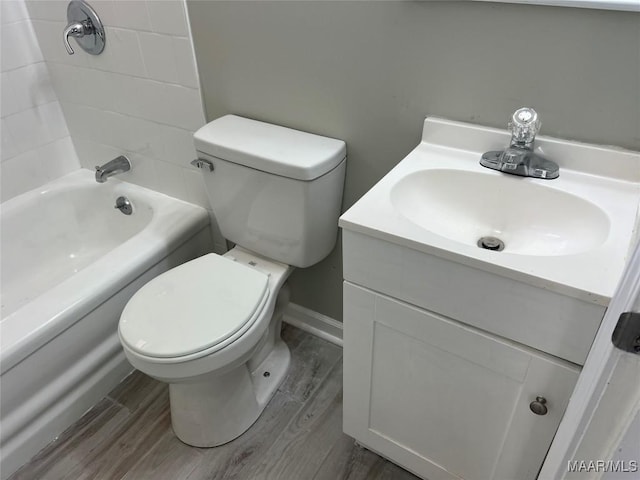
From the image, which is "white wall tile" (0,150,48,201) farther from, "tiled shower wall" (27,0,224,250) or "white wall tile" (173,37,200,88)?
"white wall tile" (173,37,200,88)

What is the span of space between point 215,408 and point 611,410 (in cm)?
107

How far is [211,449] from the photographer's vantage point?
142 centimetres

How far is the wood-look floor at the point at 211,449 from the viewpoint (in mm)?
1360

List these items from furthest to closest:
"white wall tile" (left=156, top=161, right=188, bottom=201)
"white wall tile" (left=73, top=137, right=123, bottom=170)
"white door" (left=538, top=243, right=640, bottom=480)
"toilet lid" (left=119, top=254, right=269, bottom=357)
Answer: "white wall tile" (left=73, top=137, right=123, bottom=170), "white wall tile" (left=156, top=161, right=188, bottom=201), "toilet lid" (left=119, top=254, right=269, bottom=357), "white door" (left=538, top=243, right=640, bottom=480)

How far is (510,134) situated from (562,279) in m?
→ 0.45

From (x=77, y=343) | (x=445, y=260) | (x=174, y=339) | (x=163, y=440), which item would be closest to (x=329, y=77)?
(x=445, y=260)

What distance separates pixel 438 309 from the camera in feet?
3.05

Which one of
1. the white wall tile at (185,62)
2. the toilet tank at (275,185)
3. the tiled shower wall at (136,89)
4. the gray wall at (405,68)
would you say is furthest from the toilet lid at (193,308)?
the white wall tile at (185,62)

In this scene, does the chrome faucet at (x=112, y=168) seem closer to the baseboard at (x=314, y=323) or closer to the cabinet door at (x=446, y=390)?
the baseboard at (x=314, y=323)

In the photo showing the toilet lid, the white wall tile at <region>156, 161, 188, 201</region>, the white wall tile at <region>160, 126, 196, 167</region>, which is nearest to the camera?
the toilet lid

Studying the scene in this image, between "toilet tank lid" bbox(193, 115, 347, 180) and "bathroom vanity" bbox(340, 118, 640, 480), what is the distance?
9.8 inches

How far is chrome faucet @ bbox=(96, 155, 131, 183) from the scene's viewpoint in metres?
1.79

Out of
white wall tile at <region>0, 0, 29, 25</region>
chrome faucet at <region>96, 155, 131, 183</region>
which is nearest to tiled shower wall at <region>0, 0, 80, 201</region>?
white wall tile at <region>0, 0, 29, 25</region>

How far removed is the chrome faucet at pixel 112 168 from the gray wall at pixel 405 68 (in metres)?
0.49
